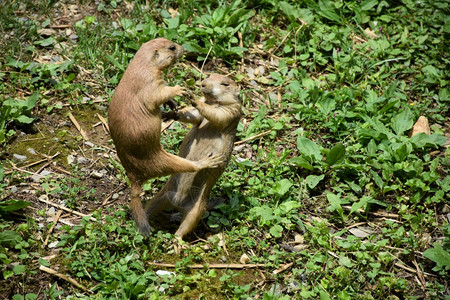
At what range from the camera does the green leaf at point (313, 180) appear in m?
5.28

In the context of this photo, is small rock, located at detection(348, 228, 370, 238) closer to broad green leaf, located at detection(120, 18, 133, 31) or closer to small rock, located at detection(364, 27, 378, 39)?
small rock, located at detection(364, 27, 378, 39)

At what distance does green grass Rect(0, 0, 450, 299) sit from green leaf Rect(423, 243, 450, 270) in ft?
0.07

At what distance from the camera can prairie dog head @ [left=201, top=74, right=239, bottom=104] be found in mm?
4621

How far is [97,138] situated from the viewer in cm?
564

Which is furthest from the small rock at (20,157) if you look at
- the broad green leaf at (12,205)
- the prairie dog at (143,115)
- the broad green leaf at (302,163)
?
the broad green leaf at (302,163)

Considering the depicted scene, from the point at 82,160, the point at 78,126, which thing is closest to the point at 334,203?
the point at 82,160

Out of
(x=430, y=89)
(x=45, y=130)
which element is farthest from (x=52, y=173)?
(x=430, y=89)

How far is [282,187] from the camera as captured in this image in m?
5.18

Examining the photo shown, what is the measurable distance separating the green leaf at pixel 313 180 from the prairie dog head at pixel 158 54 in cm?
188

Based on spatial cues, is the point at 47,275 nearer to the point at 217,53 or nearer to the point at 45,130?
the point at 45,130

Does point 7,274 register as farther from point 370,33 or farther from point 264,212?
point 370,33

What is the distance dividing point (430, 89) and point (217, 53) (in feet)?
8.80

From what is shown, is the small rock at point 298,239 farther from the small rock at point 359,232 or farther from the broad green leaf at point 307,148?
the broad green leaf at point 307,148

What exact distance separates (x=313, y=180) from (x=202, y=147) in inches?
51.4
